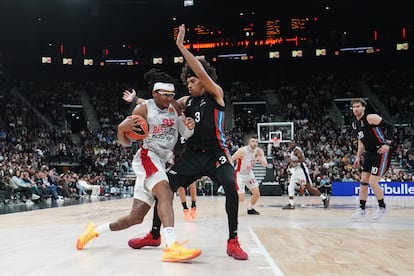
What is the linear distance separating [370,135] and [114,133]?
897 inches

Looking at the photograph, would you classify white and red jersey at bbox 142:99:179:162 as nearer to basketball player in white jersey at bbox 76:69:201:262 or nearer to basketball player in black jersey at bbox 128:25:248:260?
basketball player in white jersey at bbox 76:69:201:262

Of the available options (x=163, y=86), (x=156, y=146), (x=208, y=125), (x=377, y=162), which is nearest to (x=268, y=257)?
(x=208, y=125)

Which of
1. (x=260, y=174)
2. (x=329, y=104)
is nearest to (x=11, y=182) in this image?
(x=260, y=174)

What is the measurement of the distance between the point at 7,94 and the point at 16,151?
7.71 m

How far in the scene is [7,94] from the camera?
2819cm

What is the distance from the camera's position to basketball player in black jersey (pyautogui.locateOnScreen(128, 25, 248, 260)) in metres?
3.98

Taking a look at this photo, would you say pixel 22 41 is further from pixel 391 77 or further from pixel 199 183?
pixel 391 77

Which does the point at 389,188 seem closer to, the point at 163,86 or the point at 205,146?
the point at 205,146

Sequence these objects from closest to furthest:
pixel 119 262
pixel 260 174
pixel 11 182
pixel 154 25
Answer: pixel 119 262 < pixel 11 182 < pixel 260 174 < pixel 154 25

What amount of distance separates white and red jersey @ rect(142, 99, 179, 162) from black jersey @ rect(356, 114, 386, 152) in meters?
5.14

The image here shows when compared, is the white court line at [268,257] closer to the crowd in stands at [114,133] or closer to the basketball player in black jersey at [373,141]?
the basketball player in black jersey at [373,141]

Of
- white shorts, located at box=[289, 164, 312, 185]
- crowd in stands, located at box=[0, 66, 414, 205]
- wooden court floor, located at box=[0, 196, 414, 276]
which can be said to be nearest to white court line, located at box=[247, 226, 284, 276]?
wooden court floor, located at box=[0, 196, 414, 276]

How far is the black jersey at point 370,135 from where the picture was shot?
26.7ft

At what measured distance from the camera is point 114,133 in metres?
29.0
